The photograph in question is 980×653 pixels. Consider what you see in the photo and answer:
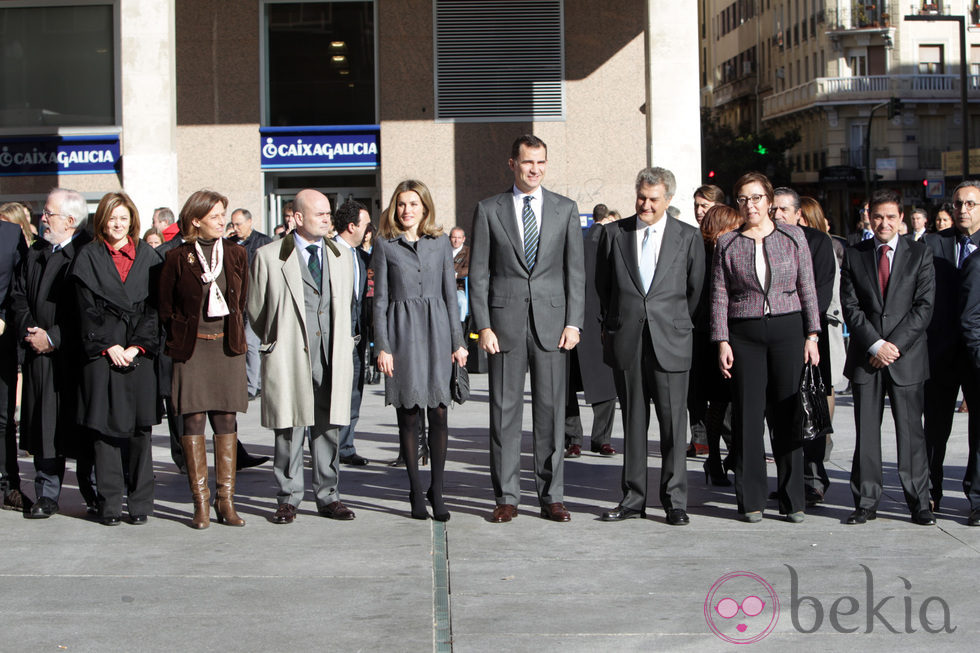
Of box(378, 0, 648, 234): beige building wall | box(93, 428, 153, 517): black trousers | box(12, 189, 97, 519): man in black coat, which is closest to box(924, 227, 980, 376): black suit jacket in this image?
box(93, 428, 153, 517): black trousers

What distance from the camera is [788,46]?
3285 inches

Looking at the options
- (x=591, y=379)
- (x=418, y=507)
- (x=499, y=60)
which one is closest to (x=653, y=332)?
(x=418, y=507)

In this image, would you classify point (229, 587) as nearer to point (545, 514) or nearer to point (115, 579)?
point (115, 579)

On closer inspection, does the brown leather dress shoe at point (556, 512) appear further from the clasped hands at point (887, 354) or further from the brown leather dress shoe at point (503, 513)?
the clasped hands at point (887, 354)

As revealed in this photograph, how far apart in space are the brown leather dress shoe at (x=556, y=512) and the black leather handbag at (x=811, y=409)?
1.46 m

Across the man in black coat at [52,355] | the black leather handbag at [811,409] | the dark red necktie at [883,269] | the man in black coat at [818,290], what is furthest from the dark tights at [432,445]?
the dark red necktie at [883,269]

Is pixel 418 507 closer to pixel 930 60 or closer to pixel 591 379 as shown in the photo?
pixel 591 379

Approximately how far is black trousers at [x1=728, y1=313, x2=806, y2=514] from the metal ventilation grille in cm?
1538

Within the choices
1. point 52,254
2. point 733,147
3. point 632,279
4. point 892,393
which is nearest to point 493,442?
point 632,279

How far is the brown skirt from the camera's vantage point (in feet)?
25.7

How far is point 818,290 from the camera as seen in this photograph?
27.2 ft

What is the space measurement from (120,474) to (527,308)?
8.77ft

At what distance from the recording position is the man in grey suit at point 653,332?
314 inches

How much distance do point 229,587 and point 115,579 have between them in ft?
2.07
